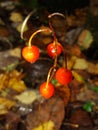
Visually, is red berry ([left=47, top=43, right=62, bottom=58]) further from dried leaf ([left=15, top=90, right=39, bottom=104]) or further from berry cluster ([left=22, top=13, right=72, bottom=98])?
dried leaf ([left=15, top=90, right=39, bottom=104])

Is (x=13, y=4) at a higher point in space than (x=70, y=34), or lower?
higher

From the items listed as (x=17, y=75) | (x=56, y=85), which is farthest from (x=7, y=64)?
(x=56, y=85)

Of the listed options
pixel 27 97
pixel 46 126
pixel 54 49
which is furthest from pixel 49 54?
pixel 27 97

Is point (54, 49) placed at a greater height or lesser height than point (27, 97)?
greater

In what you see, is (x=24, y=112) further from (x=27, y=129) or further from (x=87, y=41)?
(x=87, y=41)

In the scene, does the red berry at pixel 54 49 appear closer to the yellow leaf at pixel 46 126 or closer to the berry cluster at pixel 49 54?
the berry cluster at pixel 49 54

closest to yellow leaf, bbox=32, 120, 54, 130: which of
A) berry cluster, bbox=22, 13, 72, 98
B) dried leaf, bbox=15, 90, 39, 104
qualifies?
dried leaf, bbox=15, 90, 39, 104

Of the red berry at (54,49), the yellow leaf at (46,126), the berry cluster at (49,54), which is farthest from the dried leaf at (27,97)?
the red berry at (54,49)

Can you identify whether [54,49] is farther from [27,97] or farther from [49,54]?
[27,97]

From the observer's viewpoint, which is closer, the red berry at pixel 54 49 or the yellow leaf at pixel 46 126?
the red berry at pixel 54 49

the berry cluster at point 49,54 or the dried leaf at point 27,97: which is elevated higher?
the berry cluster at point 49,54

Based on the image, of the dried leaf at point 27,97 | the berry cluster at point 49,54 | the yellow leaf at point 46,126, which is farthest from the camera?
the dried leaf at point 27,97
